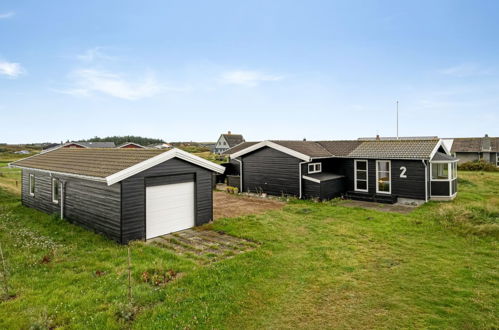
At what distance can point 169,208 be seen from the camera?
37.2 feet

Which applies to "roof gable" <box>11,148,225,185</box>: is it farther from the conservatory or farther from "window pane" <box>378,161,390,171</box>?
the conservatory

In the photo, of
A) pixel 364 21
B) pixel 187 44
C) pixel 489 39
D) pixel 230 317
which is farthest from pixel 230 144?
pixel 230 317

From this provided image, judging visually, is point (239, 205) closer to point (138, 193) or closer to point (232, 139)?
point (138, 193)

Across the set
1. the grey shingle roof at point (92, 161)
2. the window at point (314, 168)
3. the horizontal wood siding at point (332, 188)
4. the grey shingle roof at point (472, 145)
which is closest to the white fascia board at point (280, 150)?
the window at point (314, 168)

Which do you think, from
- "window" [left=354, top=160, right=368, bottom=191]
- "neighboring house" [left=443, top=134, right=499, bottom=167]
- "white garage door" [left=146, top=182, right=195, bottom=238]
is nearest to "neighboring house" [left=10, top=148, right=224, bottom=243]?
"white garage door" [left=146, top=182, right=195, bottom=238]

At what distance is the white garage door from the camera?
10773 mm

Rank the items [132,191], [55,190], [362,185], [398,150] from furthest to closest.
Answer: [362,185] < [398,150] < [55,190] < [132,191]

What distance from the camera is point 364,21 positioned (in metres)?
23.9

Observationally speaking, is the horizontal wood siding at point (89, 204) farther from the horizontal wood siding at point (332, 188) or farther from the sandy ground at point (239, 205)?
the horizontal wood siding at point (332, 188)

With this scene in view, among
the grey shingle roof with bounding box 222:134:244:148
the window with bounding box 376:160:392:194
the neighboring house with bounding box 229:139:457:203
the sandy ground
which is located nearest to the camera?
A: the sandy ground

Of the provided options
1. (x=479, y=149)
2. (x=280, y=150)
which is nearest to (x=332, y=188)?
(x=280, y=150)

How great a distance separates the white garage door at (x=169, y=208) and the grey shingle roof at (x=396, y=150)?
12000 millimetres

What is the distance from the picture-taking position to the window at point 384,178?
18.0m

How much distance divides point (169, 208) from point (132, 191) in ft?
5.90
